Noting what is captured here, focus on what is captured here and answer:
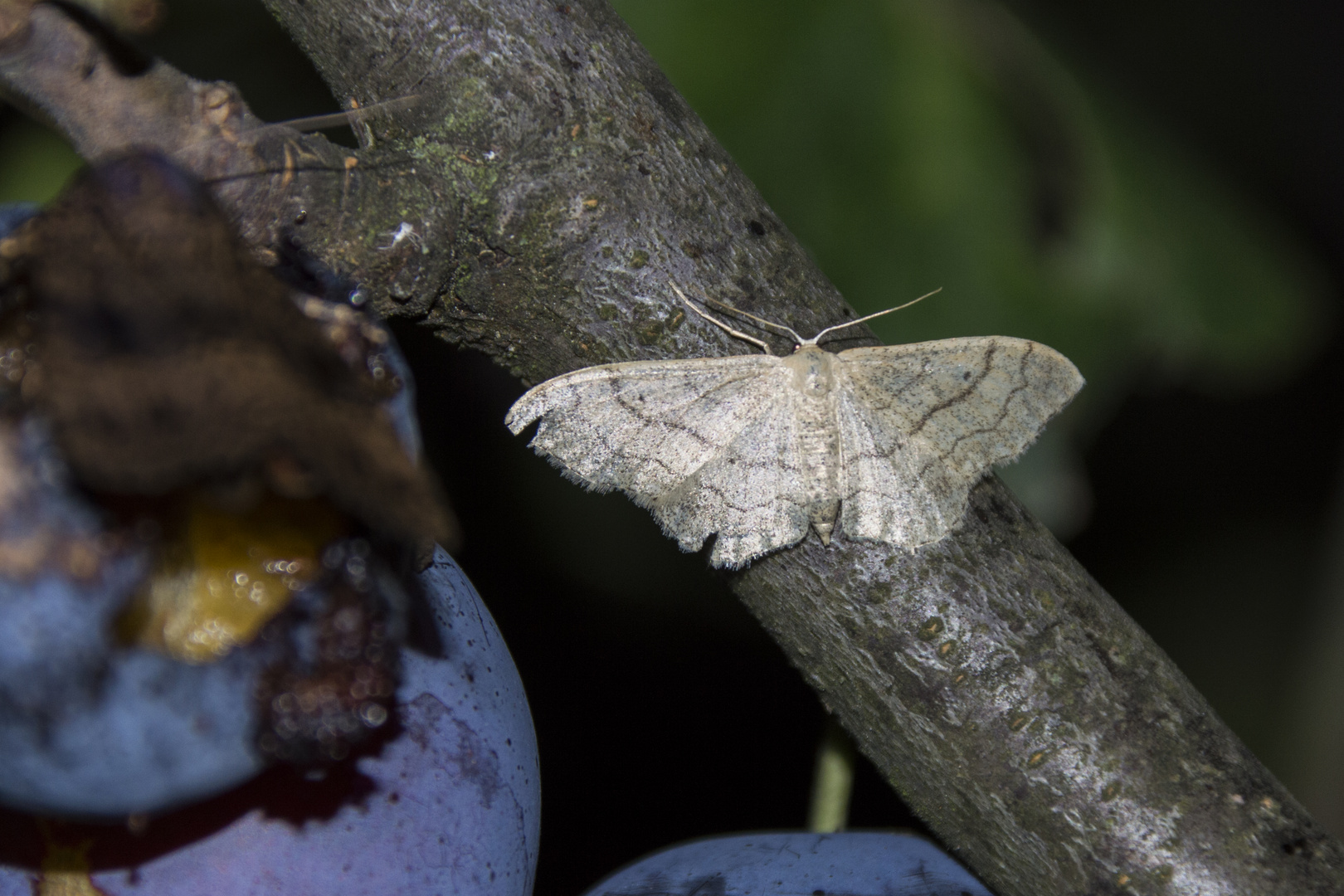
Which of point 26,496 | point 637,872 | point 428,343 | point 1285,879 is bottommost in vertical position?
point 428,343

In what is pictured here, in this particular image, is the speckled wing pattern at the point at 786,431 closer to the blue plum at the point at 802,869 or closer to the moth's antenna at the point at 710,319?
the moth's antenna at the point at 710,319

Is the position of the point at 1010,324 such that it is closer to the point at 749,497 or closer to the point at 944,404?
the point at 944,404

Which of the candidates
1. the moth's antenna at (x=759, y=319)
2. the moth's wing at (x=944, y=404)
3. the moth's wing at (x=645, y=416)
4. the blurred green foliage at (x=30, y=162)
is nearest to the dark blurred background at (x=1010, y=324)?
the blurred green foliage at (x=30, y=162)

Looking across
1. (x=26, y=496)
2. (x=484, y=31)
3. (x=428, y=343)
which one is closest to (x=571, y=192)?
(x=484, y=31)

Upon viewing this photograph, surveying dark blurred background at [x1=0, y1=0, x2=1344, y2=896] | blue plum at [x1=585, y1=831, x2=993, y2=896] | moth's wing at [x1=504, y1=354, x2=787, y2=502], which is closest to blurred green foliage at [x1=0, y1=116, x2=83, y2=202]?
dark blurred background at [x1=0, y1=0, x2=1344, y2=896]

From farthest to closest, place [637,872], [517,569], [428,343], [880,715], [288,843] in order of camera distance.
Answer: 1. [517,569]
2. [428,343]
3. [637,872]
4. [880,715]
5. [288,843]

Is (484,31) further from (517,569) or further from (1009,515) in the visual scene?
(517,569)

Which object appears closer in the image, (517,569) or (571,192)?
(571,192)
